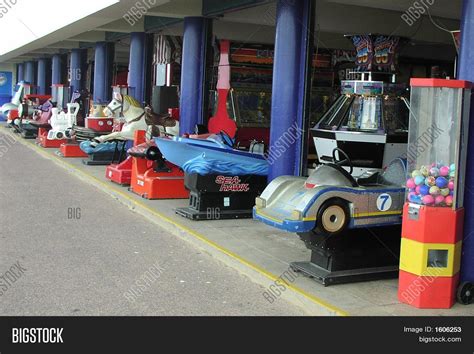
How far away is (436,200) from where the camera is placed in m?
5.61

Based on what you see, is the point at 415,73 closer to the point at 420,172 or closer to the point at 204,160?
the point at 204,160

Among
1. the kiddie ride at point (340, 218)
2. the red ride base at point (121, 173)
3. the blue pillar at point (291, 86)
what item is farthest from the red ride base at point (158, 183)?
the kiddie ride at point (340, 218)

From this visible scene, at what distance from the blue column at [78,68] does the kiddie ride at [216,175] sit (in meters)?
13.8

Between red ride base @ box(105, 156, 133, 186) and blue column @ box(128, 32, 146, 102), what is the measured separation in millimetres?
3566

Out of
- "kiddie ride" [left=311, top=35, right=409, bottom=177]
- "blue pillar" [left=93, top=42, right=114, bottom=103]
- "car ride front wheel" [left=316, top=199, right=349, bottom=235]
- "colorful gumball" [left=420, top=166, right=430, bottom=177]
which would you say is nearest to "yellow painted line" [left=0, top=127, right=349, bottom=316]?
"car ride front wheel" [left=316, top=199, right=349, bottom=235]

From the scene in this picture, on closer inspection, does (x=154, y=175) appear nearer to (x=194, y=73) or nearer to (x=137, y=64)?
(x=194, y=73)

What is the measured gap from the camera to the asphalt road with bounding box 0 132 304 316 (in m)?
5.81

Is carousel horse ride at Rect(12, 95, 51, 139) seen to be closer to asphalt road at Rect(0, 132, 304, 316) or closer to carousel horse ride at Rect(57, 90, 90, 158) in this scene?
carousel horse ride at Rect(57, 90, 90, 158)

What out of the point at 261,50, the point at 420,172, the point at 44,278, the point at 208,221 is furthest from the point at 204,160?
the point at 261,50

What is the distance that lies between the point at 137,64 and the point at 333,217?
1089cm

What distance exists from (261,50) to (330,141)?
6.15 m

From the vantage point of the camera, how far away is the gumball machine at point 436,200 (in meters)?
5.57

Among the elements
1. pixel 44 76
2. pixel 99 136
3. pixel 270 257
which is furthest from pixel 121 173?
pixel 44 76
